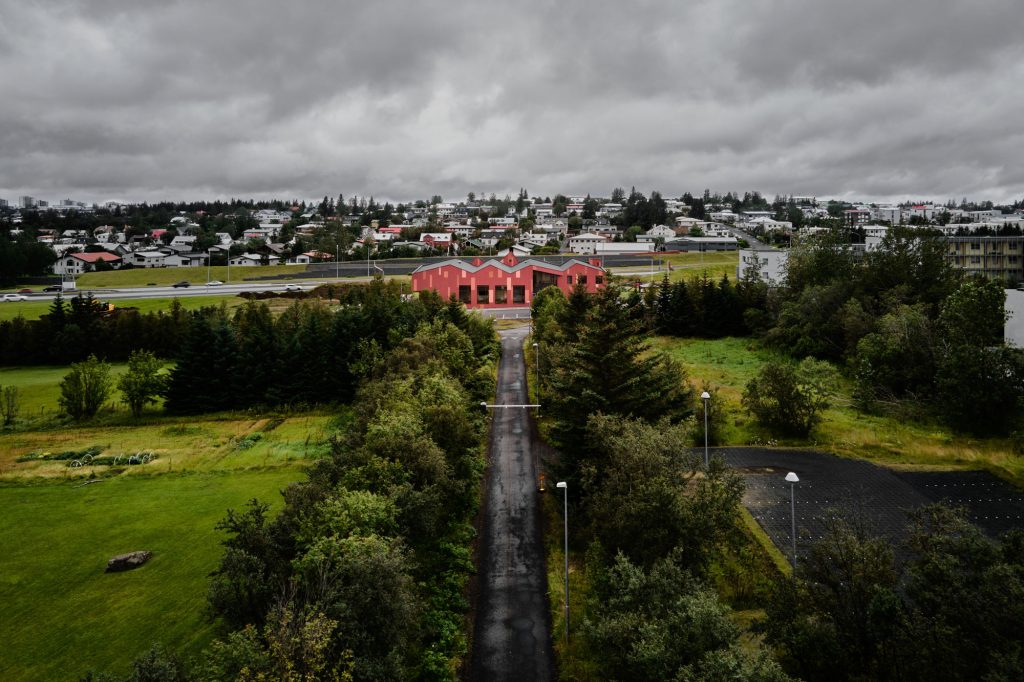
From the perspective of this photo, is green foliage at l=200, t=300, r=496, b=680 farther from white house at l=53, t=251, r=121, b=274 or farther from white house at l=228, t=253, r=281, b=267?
white house at l=53, t=251, r=121, b=274

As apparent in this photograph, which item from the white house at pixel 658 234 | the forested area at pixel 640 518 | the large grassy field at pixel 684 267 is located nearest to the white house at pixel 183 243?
the large grassy field at pixel 684 267

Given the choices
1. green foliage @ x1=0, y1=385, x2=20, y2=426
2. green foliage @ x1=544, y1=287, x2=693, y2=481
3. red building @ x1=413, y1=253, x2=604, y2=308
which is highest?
red building @ x1=413, y1=253, x2=604, y2=308

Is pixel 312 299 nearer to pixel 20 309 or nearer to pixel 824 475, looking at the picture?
pixel 20 309

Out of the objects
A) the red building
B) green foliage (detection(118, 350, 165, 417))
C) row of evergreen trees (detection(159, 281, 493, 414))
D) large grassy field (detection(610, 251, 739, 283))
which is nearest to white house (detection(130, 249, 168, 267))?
the red building

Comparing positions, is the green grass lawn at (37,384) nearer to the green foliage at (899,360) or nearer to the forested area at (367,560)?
the forested area at (367,560)

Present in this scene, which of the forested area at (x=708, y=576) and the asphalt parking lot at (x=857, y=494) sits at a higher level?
the forested area at (x=708, y=576)

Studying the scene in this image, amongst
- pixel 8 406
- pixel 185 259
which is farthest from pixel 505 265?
pixel 185 259
